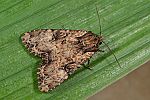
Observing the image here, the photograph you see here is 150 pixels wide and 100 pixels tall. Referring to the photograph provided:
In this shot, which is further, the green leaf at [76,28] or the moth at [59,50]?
the moth at [59,50]

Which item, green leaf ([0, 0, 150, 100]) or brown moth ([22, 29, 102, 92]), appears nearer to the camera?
green leaf ([0, 0, 150, 100])

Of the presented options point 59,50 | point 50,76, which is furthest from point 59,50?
point 50,76

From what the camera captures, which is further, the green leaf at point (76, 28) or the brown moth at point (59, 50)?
the brown moth at point (59, 50)

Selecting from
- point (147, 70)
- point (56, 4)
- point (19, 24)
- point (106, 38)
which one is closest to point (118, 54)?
point (106, 38)

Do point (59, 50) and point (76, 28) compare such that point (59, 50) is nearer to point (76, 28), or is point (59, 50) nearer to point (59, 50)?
point (59, 50)

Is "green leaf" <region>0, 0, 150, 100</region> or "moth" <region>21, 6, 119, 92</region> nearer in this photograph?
"green leaf" <region>0, 0, 150, 100</region>
